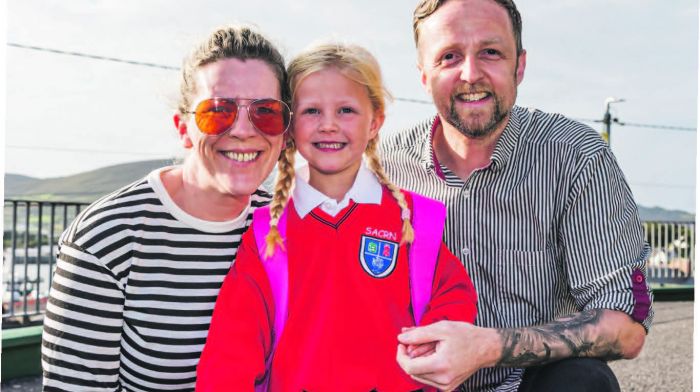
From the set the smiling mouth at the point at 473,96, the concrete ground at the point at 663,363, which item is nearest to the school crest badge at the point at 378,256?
the smiling mouth at the point at 473,96

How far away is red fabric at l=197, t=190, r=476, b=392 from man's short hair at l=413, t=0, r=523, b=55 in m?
0.97

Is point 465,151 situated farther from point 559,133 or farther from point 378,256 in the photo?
point 378,256

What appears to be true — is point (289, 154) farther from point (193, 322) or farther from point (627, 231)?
point (627, 231)

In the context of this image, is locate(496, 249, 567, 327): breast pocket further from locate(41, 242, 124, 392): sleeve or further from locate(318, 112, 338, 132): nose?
locate(41, 242, 124, 392): sleeve

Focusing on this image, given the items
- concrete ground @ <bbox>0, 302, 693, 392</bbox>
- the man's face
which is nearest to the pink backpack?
the man's face

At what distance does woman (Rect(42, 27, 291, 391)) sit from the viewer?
83.0 inches

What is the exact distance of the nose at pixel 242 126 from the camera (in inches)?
82.3

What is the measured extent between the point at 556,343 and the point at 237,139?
1.22 meters

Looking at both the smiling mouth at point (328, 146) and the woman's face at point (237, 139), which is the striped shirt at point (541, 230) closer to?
the smiling mouth at point (328, 146)

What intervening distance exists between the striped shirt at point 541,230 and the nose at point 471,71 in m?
0.24

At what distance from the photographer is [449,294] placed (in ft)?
6.84

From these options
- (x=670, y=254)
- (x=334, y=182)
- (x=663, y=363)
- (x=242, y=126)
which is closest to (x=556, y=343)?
(x=334, y=182)

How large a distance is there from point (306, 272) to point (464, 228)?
0.72 metres

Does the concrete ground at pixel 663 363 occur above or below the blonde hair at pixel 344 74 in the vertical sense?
below
